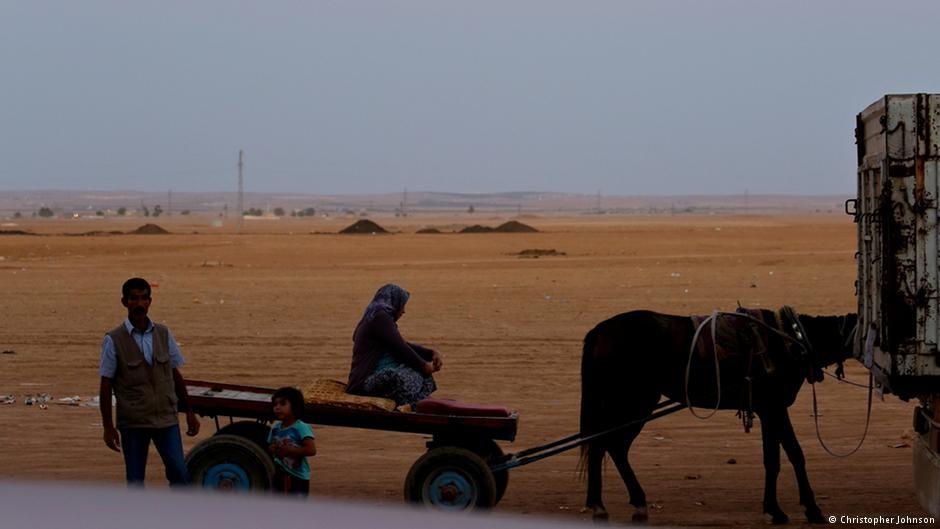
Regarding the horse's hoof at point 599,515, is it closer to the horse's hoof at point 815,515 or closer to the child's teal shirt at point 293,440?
the horse's hoof at point 815,515

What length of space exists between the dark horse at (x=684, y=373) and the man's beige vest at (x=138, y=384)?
10.0 feet

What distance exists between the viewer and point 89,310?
82.4 ft

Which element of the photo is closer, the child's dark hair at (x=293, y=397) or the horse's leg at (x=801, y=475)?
the child's dark hair at (x=293, y=397)

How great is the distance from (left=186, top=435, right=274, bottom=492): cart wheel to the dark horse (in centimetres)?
224

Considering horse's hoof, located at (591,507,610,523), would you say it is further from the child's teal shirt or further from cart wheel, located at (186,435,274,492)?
cart wheel, located at (186,435,274,492)

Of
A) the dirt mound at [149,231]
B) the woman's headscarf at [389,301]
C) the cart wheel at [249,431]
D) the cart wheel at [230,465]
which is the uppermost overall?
the dirt mound at [149,231]

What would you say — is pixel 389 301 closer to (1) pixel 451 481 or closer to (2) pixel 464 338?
(1) pixel 451 481

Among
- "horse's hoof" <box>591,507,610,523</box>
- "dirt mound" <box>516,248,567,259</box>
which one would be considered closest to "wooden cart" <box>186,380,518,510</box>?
"horse's hoof" <box>591,507,610,523</box>

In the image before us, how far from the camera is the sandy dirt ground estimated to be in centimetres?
1025

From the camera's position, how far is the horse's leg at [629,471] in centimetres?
884

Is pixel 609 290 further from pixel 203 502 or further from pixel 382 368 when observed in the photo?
pixel 203 502

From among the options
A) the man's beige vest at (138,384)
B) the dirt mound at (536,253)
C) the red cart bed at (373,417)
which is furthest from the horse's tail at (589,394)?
the dirt mound at (536,253)

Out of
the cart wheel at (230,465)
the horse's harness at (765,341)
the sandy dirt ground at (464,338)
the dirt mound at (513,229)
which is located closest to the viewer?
the cart wheel at (230,465)

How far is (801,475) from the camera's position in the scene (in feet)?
29.3
